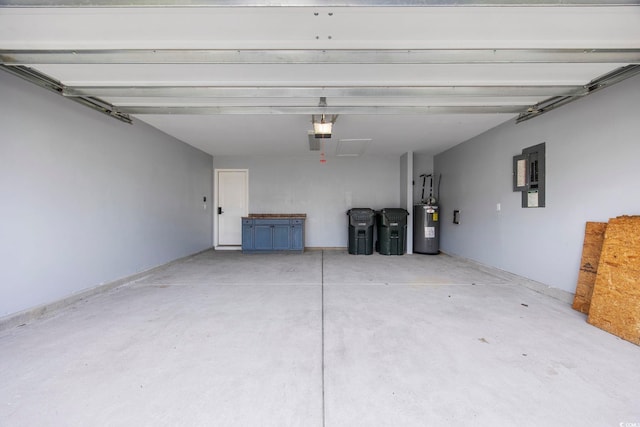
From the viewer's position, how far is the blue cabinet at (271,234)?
6.40 m

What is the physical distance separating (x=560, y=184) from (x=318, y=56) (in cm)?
332

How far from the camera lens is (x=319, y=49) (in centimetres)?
218

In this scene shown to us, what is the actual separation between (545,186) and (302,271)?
376 centimetres

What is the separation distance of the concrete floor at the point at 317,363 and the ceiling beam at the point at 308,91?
241 centimetres

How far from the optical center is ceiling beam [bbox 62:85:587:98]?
2.84 m

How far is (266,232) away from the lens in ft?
21.1

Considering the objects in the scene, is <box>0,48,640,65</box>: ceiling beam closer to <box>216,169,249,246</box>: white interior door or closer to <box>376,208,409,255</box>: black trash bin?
<box>376,208,409,255</box>: black trash bin

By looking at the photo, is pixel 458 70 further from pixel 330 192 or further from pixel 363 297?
pixel 330 192

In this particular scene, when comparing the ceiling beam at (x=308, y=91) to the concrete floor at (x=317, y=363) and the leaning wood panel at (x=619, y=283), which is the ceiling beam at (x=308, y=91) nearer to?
the leaning wood panel at (x=619, y=283)

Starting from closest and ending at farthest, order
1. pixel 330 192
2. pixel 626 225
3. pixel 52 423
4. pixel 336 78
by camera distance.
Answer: pixel 52 423
pixel 626 225
pixel 336 78
pixel 330 192

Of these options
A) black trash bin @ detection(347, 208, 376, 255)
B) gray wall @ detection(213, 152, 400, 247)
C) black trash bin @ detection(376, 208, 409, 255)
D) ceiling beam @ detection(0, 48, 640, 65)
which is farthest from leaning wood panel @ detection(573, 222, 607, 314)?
gray wall @ detection(213, 152, 400, 247)

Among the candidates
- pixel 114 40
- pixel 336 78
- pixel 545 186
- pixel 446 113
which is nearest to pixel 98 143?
pixel 114 40

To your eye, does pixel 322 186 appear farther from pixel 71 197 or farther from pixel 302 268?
pixel 71 197

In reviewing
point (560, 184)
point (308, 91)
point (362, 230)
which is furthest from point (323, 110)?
point (362, 230)
